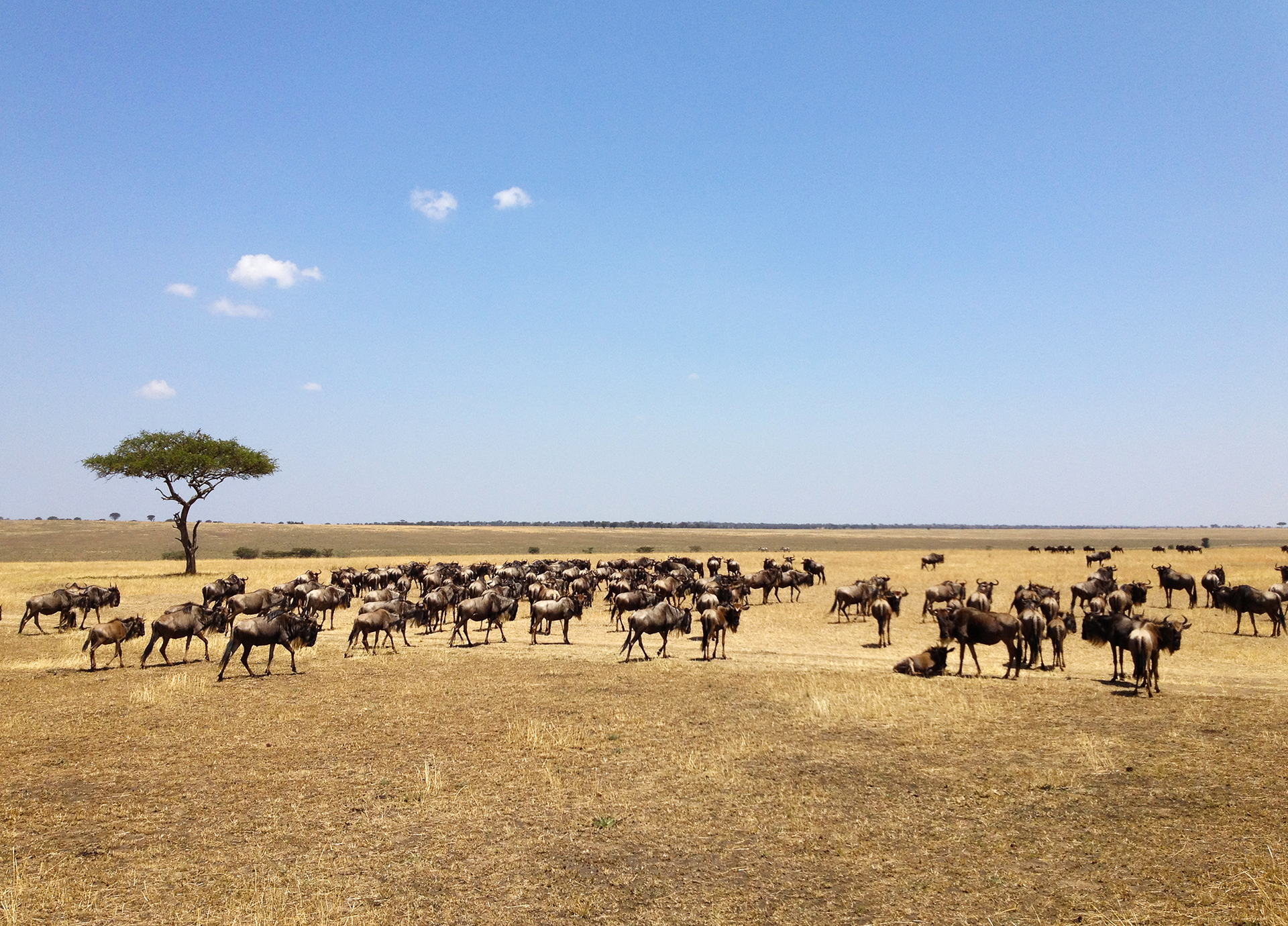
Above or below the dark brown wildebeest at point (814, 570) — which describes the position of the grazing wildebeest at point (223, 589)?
above

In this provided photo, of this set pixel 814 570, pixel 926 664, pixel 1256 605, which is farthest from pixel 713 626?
pixel 814 570

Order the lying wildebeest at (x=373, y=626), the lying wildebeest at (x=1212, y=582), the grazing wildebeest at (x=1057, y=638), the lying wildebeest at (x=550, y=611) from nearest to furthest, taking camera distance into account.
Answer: the grazing wildebeest at (x=1057, y=638), the lying wildebeest at (x=373, y=626), the lying wildebeest at (x=550, y=611), the lying wildebeest at (x=1212, y=582)

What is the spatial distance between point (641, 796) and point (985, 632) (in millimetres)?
12129

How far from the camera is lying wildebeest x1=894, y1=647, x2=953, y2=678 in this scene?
1823cm

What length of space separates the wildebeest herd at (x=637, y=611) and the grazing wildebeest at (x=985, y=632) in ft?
0.11

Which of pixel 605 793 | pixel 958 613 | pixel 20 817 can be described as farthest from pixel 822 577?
pixel 20 817

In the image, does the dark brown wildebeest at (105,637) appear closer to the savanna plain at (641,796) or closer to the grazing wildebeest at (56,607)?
the savanna plain at (641,796)

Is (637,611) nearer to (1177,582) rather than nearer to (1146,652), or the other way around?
(1146,652)

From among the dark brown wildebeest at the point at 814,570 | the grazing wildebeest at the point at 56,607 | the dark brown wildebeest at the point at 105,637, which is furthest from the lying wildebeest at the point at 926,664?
the grazing wildebeest at the point at 56,607

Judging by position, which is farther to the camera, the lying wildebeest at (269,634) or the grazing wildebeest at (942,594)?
the grazing wildebeest at (942,594)

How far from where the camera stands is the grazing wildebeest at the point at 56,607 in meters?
25.9

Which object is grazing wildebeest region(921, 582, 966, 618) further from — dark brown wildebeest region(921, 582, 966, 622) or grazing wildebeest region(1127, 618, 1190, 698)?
grazing wildebeest region(1127, 618, 1190, 698)

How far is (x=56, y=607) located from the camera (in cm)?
2620

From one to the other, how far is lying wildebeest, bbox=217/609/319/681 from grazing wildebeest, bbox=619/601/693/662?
8607 mm
